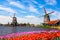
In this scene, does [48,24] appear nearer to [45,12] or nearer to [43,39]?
[45,12]

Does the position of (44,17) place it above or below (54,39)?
above

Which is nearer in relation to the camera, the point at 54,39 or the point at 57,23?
the point at 54,39

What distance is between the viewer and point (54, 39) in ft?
30.9

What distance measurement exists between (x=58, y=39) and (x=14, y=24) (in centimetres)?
6779

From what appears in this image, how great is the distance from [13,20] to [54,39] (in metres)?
67.8

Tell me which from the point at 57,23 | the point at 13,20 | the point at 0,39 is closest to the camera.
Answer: the point at 0,39

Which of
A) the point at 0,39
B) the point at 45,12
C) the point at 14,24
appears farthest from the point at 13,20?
the point at 0,39

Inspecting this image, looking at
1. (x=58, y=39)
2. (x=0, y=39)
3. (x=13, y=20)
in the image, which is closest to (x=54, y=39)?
(x=58, y=39)

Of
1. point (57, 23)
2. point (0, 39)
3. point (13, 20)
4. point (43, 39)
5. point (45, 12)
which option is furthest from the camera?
point (13, 20)

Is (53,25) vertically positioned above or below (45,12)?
below

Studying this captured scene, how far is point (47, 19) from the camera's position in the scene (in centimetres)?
6731

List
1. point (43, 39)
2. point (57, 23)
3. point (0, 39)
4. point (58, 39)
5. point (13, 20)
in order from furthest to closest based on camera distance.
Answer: point (13, 20) → point (57, 23) → point (0, 39) → point (58, 39) → point (43, 39)

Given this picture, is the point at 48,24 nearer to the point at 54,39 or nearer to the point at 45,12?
the point at 45,12

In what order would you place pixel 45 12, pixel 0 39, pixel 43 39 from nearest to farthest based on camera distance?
pixel 43 39 < pixel 0 39 < pixel 45 12
